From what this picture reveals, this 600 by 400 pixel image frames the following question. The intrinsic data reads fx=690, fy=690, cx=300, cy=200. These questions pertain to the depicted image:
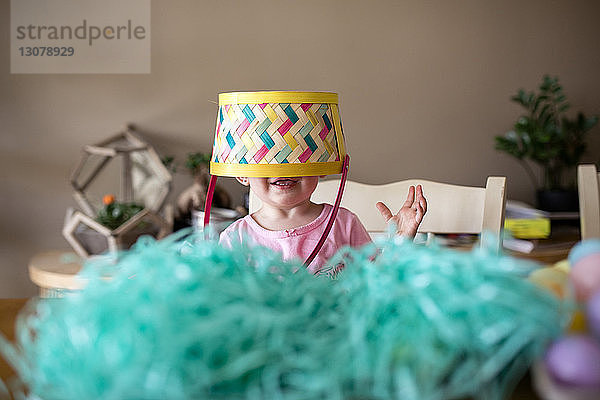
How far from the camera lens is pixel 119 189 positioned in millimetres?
2396

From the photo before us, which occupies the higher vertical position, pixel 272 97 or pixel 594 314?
pixel 272 97

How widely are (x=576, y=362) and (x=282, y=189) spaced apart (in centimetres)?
66

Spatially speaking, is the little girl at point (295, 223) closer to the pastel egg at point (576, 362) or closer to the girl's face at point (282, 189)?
the girl's face at point (282, 189)

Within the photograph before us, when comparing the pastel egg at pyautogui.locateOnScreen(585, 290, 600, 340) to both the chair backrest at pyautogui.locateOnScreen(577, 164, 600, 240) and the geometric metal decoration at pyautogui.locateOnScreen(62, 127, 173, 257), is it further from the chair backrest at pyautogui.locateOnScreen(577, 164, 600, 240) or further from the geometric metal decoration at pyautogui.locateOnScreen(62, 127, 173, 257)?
the geometric metal decoration at pyautogui.locateOnScreen(62, 127, 173, 257)

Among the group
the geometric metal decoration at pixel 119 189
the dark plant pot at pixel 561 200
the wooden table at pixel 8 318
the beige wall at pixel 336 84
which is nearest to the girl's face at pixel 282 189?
the wooden table at pixel 8 318

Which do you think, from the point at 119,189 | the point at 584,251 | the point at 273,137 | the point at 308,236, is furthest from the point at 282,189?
the point at 119,189

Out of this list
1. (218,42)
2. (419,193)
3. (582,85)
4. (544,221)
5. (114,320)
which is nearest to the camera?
(114,320)

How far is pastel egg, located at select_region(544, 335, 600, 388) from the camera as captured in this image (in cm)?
42

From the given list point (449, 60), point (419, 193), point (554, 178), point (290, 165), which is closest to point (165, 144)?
point (449, 60)

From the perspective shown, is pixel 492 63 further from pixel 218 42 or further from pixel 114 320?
pixel 114 320

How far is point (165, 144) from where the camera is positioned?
241 centimetres

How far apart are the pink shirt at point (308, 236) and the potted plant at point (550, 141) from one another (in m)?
1.32

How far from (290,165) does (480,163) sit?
1923 millimetres

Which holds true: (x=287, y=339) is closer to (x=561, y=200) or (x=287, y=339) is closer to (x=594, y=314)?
(x=594, y=314)
